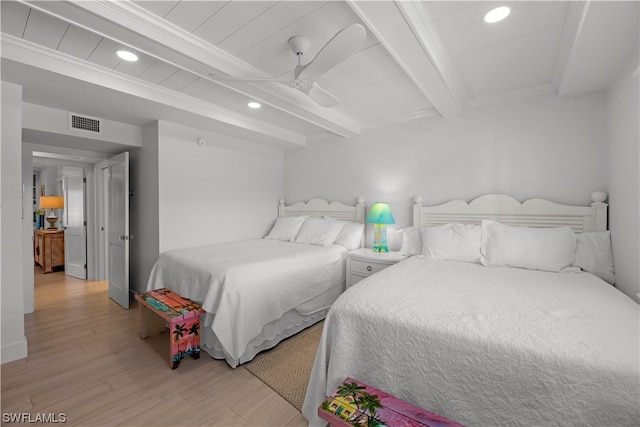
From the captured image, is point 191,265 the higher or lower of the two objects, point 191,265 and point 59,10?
the lower

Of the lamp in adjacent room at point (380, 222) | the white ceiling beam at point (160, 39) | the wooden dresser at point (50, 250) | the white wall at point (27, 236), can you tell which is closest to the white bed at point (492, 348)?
the lamp in adjacent room at point (380, 222)

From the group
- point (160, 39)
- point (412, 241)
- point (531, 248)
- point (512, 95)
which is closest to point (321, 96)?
point (160, 39)

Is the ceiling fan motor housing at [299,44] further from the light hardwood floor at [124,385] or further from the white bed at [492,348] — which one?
the light hardwood floor at [124,385]

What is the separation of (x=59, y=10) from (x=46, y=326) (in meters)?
2.99

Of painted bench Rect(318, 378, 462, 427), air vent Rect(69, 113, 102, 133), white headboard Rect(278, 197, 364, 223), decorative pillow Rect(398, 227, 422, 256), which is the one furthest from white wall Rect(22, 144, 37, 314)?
decorative pillow Rect(398, 227, 422, 256)

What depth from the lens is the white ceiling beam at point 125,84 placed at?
186 cm

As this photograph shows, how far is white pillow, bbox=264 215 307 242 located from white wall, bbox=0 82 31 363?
2.55 m

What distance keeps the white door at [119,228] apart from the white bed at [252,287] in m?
0.72

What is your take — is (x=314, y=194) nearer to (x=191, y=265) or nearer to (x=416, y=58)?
(x=191, y=265)

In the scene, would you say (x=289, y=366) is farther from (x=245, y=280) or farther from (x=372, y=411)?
(x=372, y=411)

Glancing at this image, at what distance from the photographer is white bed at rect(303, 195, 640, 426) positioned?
37.9 inches

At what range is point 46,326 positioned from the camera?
2.84 meters

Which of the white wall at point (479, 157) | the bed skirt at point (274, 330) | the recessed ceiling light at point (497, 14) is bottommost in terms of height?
the bed skirt at point (274, 330)

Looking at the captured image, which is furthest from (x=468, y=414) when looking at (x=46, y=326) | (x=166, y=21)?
(x=46, y=326)
